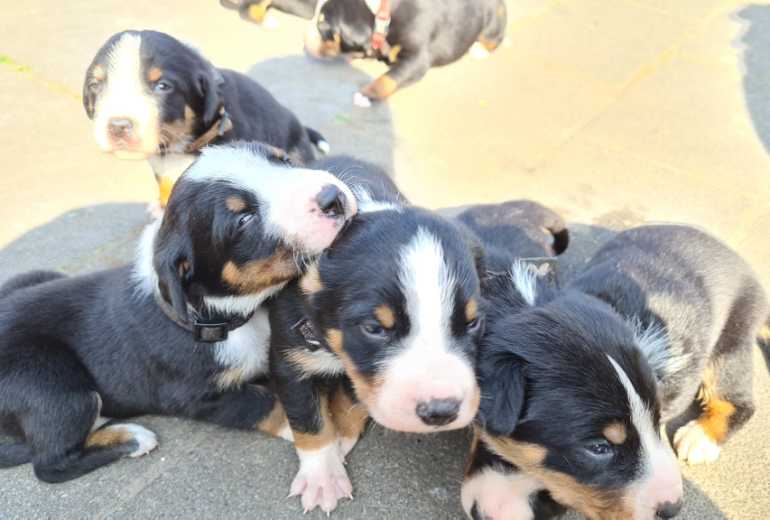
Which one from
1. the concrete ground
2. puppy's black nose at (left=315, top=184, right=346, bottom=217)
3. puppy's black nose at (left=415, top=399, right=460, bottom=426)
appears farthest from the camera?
the concrete ground

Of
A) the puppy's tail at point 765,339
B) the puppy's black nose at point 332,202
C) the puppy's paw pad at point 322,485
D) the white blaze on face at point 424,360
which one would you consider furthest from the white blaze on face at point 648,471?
the puppy's tail at point 765,339

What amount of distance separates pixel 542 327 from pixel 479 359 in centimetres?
27

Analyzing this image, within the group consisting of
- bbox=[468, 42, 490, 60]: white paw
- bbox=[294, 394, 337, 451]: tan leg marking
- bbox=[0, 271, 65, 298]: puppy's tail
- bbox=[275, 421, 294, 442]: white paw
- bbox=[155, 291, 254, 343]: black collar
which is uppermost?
bbox=[155, 291, 254, 343]: black collar

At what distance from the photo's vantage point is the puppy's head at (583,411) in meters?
2.42

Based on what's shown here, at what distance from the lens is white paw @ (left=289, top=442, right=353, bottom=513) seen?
9.91ft

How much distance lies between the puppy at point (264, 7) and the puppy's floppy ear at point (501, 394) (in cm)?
640

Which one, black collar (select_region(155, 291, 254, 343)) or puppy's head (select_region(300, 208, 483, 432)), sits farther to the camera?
black collar (select_region(155, 291, 254, 343))

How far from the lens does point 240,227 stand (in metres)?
2.88

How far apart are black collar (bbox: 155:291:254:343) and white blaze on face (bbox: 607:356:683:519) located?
1.66 meters

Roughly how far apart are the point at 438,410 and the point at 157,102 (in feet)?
9.51

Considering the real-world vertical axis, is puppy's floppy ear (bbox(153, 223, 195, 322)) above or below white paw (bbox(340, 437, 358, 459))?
above

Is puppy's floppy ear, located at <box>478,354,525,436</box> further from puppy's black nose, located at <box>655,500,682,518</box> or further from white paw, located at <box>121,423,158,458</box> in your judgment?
white paw, located at <box>121,423,158,458</box>

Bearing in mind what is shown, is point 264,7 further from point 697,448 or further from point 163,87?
point 697,448

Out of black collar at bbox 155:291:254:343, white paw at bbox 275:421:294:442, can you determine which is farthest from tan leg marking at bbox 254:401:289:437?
black collar at bbox 155:291:254:343
